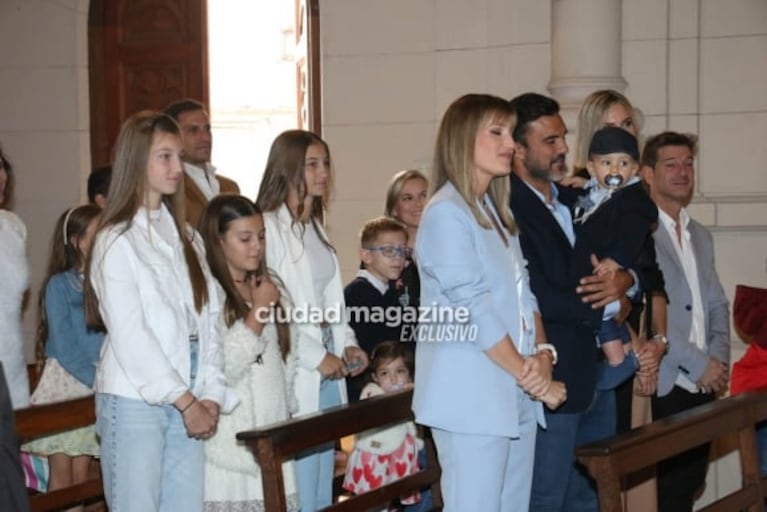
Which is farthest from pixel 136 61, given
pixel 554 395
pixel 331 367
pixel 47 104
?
pixel 554 395

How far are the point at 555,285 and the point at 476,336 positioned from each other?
1.53 feet

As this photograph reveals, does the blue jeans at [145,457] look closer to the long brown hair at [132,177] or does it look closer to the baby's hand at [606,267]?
the long brown hair at [132,177]

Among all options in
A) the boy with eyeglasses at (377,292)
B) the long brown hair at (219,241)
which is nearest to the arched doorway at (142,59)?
the boy with eyeglasses at (377,292)

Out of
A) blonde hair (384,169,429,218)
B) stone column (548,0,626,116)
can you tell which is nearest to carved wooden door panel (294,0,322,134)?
stone column (548,0,626,116)

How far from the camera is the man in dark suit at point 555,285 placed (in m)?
3.73

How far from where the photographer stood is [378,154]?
724 cm

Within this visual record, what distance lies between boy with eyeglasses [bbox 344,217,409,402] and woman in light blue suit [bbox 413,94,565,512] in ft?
4.84

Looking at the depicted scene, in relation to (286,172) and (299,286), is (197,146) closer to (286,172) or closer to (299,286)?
(286,172)

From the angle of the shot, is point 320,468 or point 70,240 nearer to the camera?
point 320,468

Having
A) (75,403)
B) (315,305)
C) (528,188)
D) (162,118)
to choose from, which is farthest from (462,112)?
(75,403)

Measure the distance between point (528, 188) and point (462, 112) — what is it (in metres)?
0.42

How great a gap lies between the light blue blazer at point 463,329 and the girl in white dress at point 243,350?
0.74 m

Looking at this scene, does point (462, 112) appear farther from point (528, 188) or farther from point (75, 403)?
point (75, 403)

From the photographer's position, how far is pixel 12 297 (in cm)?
452
